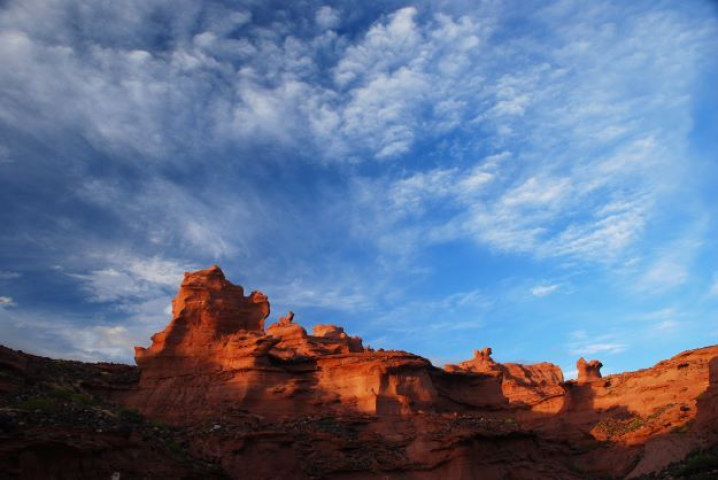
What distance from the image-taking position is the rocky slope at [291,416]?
28.9 meters

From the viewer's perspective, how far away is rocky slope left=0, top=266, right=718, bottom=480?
1137 inches

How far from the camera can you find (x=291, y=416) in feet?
129

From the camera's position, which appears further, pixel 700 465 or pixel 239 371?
pixel 239 371

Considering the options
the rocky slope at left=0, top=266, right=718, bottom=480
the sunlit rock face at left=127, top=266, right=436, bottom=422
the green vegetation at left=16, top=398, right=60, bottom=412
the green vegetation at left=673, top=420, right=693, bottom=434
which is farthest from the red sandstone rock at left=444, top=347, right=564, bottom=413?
the green vegetation at left=16, top=398, right=60, bottom=412

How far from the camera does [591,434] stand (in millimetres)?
49312

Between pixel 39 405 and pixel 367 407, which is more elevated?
pixel 367 407

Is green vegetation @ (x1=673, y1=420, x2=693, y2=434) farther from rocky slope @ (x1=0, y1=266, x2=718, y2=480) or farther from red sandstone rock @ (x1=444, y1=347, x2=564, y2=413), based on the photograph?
red sandstone rock @ (x1=444, y1=347, x2=564, y2=413)

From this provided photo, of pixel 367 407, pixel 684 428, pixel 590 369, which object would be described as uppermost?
pixel 590 369

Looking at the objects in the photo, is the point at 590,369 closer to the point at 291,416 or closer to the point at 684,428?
the point at 684,428

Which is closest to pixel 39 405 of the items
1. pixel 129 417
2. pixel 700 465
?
pixel 129 417

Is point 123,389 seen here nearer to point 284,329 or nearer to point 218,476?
point 218,476

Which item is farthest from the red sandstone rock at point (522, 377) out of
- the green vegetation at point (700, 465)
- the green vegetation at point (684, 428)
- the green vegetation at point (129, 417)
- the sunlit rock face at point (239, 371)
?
the green vegetation at point (129, 417)

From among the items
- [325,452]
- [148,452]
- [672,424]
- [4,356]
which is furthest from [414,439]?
[4,356]

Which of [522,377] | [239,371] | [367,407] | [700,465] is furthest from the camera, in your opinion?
[522,377]
